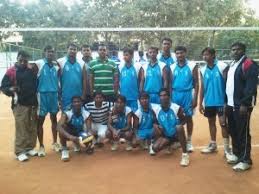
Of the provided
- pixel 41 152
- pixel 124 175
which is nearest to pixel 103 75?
pixel 41 152

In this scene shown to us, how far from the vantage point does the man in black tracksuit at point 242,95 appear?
5691 millimetres

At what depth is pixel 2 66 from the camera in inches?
741

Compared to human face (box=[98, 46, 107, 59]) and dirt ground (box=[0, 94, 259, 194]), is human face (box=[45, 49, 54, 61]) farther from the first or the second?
dirt ground (box=[0, 94, 259, 194])

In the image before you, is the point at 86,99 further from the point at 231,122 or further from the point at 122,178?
the point at 231,122

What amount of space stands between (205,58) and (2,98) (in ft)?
37.8

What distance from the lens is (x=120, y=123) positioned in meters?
7.32

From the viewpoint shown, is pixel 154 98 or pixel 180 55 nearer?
pixel 180 55

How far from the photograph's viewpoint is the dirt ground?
528cm

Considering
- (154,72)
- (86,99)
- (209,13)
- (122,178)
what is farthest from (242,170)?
(209,13)

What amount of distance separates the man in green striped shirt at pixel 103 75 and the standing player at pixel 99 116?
0.19m

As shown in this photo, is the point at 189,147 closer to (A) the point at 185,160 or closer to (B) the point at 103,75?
(A) the point at 185,160

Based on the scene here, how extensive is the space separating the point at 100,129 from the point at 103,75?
1.03 metres

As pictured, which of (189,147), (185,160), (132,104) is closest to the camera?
(185,160)

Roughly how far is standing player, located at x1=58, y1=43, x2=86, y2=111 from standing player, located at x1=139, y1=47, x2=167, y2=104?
122 cm
